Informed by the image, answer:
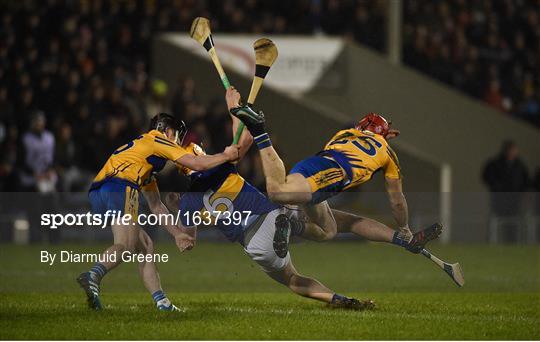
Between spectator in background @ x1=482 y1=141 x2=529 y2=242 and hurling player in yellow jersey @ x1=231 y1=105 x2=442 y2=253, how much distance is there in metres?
9.46

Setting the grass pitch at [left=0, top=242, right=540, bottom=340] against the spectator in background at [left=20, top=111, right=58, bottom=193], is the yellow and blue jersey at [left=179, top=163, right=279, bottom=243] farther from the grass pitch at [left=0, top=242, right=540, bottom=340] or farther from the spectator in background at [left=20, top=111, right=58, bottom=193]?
the spectator in background at [left=20, top=111, right=58, bottom=193]

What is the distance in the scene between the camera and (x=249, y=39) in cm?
2266

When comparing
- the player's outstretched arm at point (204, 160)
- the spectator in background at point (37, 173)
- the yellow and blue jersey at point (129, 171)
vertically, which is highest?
the player's outstretched arm at point (204, 160)

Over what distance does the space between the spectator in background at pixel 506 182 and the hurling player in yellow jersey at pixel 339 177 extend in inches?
373

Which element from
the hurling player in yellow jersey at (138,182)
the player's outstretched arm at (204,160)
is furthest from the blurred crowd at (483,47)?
the player's outstretched arm at (204,160)

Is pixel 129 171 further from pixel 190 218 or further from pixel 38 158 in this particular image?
pixel 38 158

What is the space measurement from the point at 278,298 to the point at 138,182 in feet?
8.10

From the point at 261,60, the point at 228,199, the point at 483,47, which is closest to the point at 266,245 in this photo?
the point at 228,199

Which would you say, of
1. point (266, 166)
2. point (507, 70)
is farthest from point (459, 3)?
point (266, 166)

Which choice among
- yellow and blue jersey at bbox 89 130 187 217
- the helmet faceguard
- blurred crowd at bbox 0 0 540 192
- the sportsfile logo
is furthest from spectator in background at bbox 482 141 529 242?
yellow and blue jersey at bbox 89 130 187 217

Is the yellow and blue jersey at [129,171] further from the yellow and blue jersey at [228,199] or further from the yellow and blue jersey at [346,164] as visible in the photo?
the yellow and blue jersey at [346,164]

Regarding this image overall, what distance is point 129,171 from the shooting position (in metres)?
11.1

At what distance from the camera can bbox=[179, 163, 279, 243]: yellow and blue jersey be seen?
37.1 ft

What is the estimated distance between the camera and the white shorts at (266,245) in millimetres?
11109
